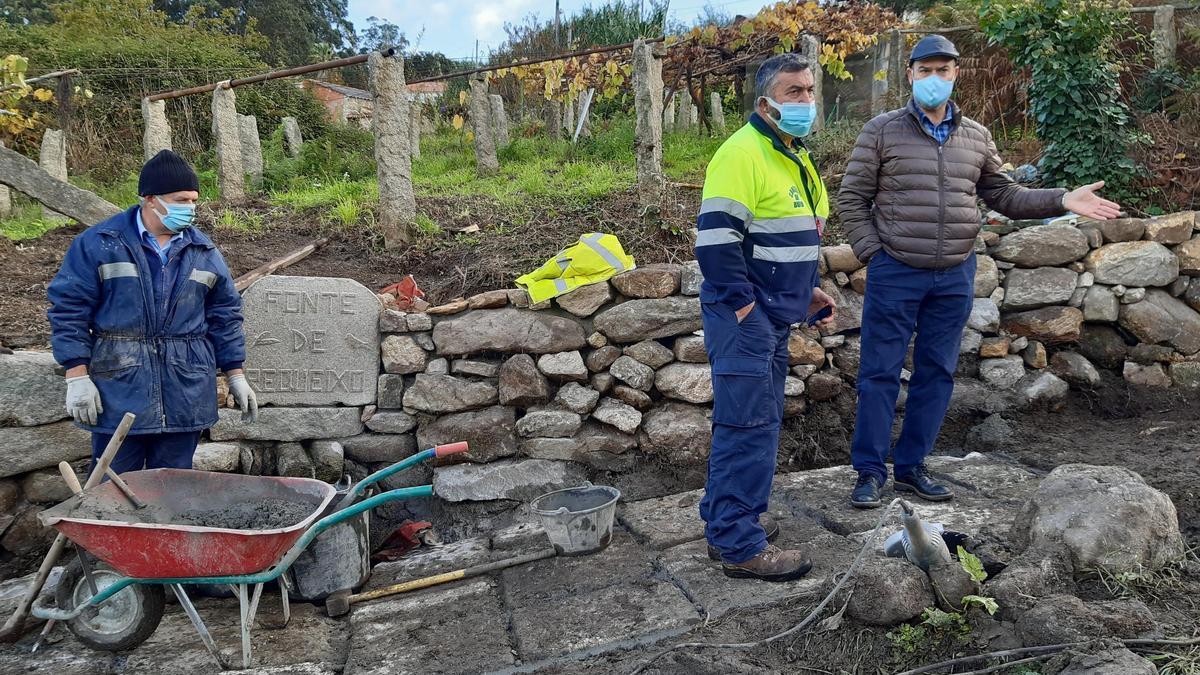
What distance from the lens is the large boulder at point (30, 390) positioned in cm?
393

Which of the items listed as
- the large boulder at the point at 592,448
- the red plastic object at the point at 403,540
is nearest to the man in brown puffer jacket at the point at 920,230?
the large boulder at the point at 592,448

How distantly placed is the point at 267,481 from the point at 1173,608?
3.52 meters

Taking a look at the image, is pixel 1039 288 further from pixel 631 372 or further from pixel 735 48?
pixel 735 48

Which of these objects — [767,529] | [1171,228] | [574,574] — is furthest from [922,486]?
[1171,228]

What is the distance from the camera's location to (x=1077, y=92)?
5805mm

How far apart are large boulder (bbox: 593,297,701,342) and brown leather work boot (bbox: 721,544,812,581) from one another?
169 centimetres

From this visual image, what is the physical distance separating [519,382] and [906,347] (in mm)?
2089

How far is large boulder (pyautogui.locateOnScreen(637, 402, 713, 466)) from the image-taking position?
471 centimetres

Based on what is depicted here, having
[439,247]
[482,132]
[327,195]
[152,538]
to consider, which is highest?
[482,132]

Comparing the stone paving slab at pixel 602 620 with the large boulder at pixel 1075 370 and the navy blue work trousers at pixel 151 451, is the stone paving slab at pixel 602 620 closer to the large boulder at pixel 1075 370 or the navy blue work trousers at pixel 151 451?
the navy blue work trousers at pixel 151 451

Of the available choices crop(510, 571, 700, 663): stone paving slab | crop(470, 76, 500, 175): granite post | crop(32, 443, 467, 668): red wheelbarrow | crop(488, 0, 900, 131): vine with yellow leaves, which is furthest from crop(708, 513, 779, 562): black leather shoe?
crop(488, 0, 900, 131): vine with yellow leaves

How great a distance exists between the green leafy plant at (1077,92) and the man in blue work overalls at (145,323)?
5677 mm

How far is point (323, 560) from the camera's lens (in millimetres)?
3586

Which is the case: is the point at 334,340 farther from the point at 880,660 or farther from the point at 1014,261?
the point at 1014,261
